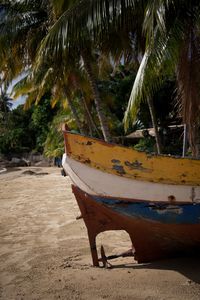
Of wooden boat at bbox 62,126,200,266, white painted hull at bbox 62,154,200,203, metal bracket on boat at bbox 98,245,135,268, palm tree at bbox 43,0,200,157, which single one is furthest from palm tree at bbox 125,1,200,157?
metal bracket on boat at bbox 98,245,135,268

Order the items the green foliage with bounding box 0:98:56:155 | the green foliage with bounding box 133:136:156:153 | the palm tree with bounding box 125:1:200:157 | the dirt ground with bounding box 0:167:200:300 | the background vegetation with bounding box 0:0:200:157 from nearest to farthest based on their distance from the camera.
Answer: the dirt ground with bounding box 0:167:200:300 → the palm tree with bounding box 125:1:200:157 → the background vegetation with bounding box 0:0:200:157 → the green foliage with bounding box 133:136:156:153 → the green foliage with bounding box 0:98:56:155

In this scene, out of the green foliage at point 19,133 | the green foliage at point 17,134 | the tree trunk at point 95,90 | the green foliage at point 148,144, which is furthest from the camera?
the green foliage at point 17,134

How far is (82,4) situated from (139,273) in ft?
15.8

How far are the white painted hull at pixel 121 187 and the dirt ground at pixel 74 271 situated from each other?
38.8 inches

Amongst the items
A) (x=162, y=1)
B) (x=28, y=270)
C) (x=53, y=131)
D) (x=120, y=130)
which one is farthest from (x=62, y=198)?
(x=53, y=131)

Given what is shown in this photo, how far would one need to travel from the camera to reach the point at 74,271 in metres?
5.05

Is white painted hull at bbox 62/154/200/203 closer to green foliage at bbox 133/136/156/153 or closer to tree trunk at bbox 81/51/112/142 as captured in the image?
tree trunk at bbox 81/51/112/142

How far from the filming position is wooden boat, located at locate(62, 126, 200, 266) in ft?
16.5

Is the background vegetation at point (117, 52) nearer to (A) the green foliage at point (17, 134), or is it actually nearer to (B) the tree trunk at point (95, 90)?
(B) the tree trunk at point (95, 90)

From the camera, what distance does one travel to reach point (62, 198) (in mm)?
12102

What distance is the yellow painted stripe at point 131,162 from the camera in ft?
16.5

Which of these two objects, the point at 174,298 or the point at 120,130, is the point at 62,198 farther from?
the point at 120,130

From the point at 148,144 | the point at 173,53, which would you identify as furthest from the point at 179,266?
the point at 148,144

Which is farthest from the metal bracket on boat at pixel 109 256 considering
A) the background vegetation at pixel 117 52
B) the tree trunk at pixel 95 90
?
the tree trunk at pixel 95 90
